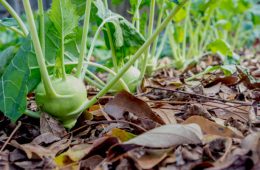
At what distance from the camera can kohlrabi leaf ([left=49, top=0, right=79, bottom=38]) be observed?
2.73 ft

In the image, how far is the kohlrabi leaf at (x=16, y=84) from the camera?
2.58ft

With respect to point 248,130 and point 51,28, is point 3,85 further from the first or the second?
point 248,130

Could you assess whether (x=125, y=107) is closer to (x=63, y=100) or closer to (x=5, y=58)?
(x=63, y=100)

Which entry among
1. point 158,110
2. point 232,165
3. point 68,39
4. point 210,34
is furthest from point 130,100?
point 210,34

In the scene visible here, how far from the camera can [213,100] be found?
989 millimetres

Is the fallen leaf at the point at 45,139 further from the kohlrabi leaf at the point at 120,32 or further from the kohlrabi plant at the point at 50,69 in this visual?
the kohlrabi leaf at the point at 120,32

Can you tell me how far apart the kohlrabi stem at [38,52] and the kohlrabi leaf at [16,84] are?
3 cm

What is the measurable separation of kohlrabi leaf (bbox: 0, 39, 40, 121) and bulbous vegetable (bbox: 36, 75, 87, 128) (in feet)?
0.13

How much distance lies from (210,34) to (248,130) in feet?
5.92

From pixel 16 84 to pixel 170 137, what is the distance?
0.31 metres

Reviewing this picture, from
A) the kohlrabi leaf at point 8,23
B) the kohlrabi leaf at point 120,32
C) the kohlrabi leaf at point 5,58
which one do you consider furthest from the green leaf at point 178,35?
the kohlrabi leaf at point 5,58

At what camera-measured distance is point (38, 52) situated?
2.53ft

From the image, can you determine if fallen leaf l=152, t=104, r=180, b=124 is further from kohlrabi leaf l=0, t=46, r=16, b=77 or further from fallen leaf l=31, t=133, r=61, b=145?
kohlrabi leaf l=0, t=46, r=16, b=77

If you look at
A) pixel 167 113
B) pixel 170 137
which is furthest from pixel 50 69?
pixel 170 137
